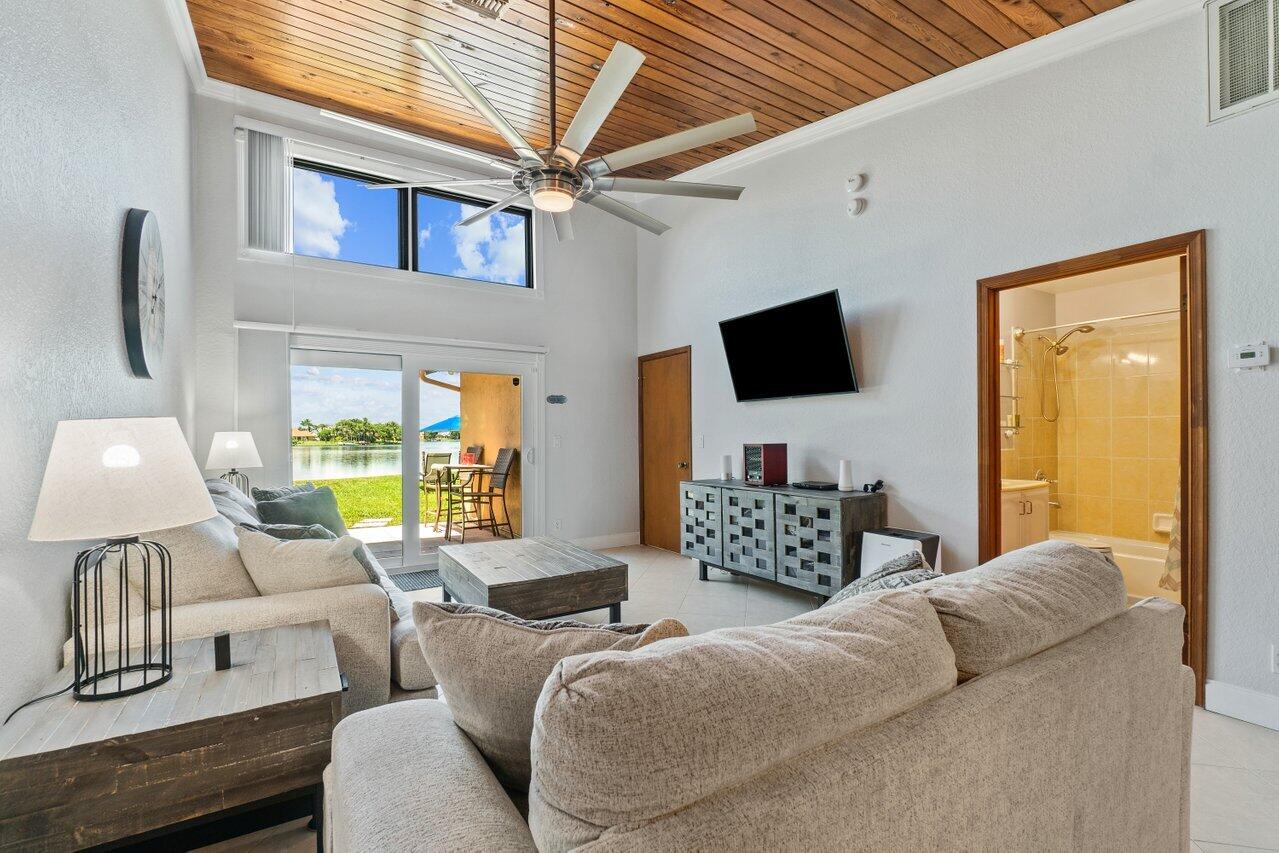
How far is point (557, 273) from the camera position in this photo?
18.6 ft

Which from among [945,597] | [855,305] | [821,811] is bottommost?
[821,811]

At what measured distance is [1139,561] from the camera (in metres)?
4.45

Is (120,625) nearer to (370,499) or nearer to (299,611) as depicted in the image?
(299,611)

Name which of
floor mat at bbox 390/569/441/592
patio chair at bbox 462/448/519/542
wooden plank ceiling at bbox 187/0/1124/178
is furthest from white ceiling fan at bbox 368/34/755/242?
patio chair at bbox 462/448/519/542

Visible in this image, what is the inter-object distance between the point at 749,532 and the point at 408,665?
2.74 meters

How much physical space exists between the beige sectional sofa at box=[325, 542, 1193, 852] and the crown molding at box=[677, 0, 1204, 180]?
9.64 feet

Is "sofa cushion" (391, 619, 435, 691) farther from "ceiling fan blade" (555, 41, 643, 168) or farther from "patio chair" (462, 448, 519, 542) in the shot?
"patio chair" (462, 448, 519, 542)

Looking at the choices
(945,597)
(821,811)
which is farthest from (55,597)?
(945,597)

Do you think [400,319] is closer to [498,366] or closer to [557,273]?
[498,366]

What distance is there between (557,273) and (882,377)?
3168 millimetres

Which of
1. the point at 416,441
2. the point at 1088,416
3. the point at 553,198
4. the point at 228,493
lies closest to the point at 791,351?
the point at 553,198

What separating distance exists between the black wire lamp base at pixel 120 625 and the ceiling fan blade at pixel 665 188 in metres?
2.18

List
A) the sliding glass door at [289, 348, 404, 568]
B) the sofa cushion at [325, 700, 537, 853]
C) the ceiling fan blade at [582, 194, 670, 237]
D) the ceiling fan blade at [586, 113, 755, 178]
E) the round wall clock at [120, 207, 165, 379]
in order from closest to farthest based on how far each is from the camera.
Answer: the sofa cushion at [325, 700, 537, 853] < the round wall clock at [120, 207, 165, 379] < the ceiling fan blade at [586, 113, 755, 178] < the ceiling fan blade at [582, 194, 670, 237] < the sliding glass door at [289, 348, 404, 568]

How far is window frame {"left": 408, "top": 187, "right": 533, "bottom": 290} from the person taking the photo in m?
5.04
